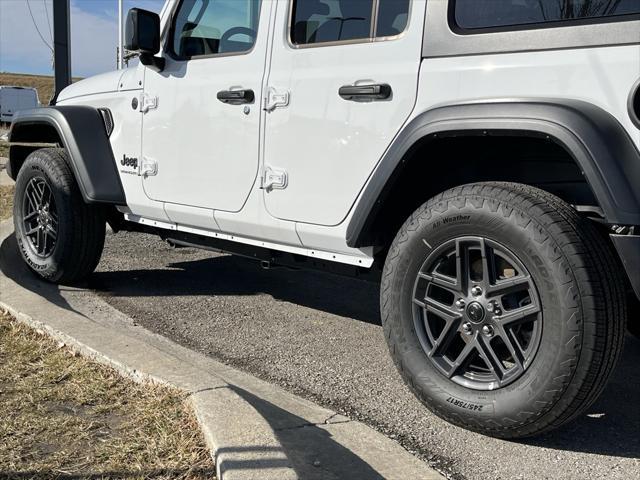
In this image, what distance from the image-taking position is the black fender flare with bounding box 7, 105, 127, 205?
13.6 ft

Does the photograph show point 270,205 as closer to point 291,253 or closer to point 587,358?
point 291,253

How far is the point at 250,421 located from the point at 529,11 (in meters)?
1.75

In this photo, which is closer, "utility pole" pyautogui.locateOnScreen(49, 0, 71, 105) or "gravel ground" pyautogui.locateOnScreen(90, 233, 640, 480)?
"gravel ground" pyautogui.locateOnScreen(90, 233, 640, 480)

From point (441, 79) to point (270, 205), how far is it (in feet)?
3.55

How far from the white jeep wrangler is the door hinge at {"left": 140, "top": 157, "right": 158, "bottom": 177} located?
1cm

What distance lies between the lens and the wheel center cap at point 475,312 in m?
2.56

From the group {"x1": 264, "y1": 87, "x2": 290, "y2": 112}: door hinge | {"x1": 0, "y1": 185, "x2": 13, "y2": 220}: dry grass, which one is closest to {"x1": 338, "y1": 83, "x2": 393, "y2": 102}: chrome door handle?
{"x1": 264, "y1": 87, "x2": 290, "y2": 112}: door hinge

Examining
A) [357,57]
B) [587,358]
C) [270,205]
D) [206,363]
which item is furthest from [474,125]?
[206,363]

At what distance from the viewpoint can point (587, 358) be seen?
2.27 m

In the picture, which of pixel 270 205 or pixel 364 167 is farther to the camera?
pixel 270 205

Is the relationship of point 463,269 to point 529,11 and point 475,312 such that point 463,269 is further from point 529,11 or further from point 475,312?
point 529,11

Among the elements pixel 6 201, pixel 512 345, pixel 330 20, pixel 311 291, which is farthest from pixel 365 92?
pixel 6 201

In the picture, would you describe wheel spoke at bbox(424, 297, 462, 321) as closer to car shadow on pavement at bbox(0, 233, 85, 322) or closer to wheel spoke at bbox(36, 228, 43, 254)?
car shadow on pavement at bbox(0, 233, 85, 322)

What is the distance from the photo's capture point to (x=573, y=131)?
224 centimetres
